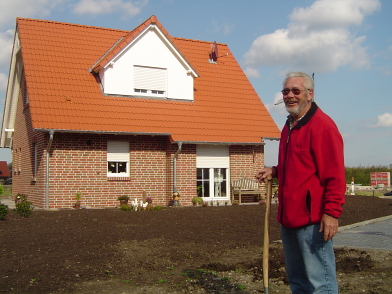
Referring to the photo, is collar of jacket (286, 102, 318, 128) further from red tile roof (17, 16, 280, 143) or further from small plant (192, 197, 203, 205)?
small plant (192, 197, 203, 205)

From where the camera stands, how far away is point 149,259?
7.60 m

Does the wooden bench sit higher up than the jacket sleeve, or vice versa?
the jacket sleeve

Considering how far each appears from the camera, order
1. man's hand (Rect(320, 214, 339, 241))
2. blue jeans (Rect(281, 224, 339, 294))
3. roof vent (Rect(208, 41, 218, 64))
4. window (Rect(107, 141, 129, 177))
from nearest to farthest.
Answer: man's hand (Rect(320, 214, 339, 241)), blue jeans (Rect(281, 224, 339, 294)), window (Rect(107, 141, 129, 177)), roof vent (Rect(208, 41, 218, 64))

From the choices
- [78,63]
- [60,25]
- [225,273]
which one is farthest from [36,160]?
[225,273]

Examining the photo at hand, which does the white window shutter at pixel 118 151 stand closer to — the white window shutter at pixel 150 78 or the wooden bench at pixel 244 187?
the white window shutter at pixel 150 78

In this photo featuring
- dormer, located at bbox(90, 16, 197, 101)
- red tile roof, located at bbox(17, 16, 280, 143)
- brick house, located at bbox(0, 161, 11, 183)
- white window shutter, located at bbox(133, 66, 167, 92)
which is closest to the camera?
red tile roof, located at bbox(17, 16, 280, 143)

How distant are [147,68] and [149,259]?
12240mm

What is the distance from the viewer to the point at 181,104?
1936 cm

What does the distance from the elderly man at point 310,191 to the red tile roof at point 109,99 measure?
13.1 metres

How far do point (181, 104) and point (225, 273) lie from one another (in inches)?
517

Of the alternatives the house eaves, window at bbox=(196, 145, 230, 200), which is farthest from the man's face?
window at bbox=(196, 145, 230, 200)

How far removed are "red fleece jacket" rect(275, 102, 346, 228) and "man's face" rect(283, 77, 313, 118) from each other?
0.28ft

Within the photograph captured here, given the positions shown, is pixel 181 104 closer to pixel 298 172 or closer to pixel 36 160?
pixel 36 160

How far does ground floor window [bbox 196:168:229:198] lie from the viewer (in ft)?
62.8
